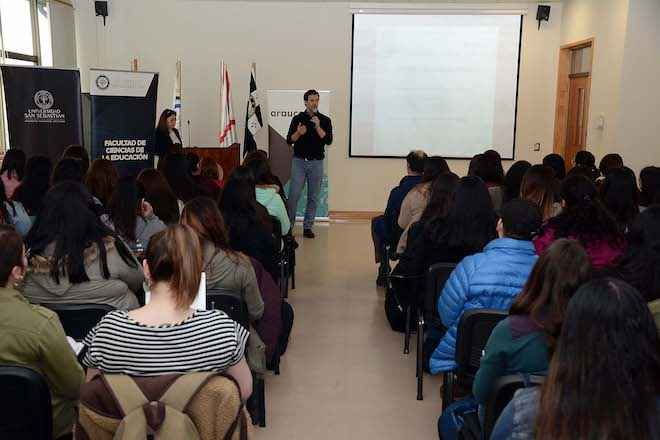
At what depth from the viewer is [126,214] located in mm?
3656

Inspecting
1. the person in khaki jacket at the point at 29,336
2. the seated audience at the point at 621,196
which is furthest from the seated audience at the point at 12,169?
the seated audience at the point at 621,196

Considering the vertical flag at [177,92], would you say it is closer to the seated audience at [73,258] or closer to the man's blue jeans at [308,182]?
the man's blue jeans at [308,182]

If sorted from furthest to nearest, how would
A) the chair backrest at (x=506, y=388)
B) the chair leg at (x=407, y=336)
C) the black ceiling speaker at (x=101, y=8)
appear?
1. the black ceiling speaker at (x=101, y=8)
2. the chair leg at (x=407, y=336)
3. the chair backrest at (x=506, y=388)

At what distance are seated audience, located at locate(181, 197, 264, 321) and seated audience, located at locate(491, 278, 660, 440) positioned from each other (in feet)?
5.96

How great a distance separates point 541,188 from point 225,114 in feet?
18.0

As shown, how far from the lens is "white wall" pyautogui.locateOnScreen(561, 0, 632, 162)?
706 cm

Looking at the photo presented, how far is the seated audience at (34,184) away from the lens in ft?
14.2

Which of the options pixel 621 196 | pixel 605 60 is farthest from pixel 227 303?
pixel 605 60

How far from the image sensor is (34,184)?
436cm

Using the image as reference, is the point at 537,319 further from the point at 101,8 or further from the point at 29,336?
the point at 101,8

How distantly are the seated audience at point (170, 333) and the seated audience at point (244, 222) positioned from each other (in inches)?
70.7

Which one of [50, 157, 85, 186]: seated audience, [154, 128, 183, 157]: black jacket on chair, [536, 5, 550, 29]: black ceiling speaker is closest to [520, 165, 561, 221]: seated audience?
[50, 157, 85, 186]: seated audience

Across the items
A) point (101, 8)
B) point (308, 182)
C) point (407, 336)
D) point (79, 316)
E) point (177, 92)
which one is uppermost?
point (101, 8)

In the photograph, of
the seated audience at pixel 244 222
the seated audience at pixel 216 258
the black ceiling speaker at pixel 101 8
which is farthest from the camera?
the black ceiling speaker at pixel 101 8
